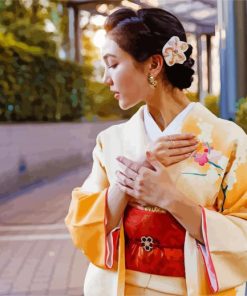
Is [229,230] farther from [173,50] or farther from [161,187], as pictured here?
[173,50]

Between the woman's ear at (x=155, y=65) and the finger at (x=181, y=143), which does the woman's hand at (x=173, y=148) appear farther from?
the woman's ear at (x=155, y=65)

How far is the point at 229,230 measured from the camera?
1354mm

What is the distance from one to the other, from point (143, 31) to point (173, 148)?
0.91 feet

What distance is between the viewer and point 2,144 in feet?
27.2

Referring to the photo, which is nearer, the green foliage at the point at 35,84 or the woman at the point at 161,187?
the woman at the point at 161,187

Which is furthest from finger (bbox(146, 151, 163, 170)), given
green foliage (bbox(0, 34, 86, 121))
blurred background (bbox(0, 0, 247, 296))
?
green foliage (bbox(0, 34, 86, 121))

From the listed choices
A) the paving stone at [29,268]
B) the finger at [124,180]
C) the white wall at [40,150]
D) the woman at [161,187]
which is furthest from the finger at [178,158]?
the white wall at [40,150]

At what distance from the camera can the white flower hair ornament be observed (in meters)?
1.37

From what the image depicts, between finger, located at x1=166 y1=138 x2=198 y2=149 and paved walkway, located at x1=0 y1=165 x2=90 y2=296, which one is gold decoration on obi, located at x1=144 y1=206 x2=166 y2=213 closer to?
finger, located at x1=166 y1=138 x2=198 y2=149

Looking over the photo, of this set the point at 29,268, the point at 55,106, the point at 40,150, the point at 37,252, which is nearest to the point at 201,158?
the point at 29,268

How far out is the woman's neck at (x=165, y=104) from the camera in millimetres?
1414

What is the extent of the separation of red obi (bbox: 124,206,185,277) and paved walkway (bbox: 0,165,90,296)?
2.49m

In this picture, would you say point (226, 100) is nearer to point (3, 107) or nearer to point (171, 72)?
point (171, 72)

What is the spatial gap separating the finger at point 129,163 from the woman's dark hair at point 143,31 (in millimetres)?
225
